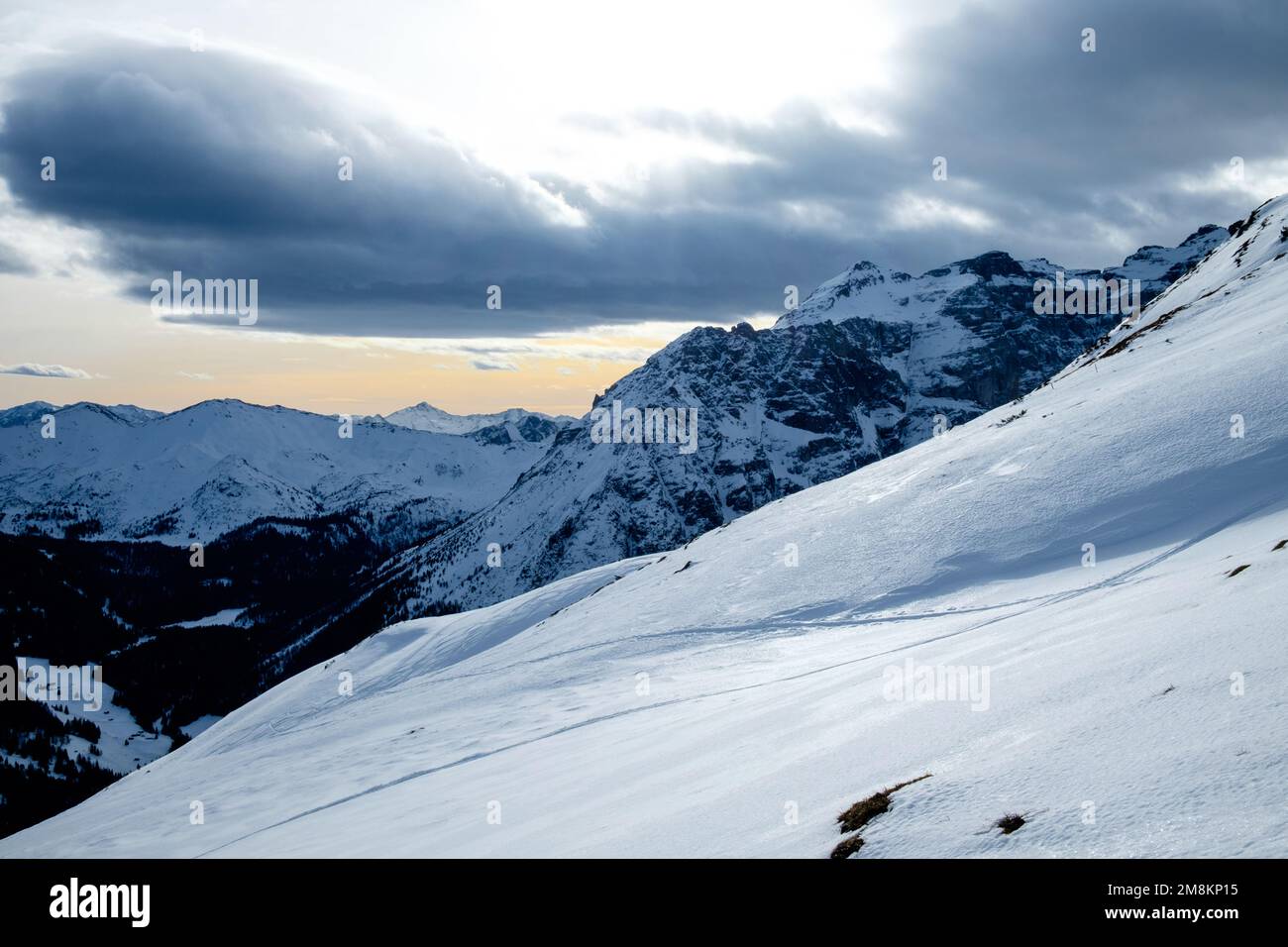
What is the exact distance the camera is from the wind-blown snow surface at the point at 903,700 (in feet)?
28.1

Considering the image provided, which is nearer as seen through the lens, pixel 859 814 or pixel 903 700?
pixel 859 814

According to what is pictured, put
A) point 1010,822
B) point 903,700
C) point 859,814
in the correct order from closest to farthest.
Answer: point 1010,822 < point 859,814 < point 903,700

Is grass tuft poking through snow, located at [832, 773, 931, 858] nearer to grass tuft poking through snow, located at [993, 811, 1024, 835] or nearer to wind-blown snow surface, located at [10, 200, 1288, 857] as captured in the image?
wind-blown snow surface, located at [10, 200, 1288, 857]

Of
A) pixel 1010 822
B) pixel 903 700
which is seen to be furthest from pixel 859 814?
pixel 903 700

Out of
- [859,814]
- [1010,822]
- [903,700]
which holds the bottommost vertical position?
[903,700]

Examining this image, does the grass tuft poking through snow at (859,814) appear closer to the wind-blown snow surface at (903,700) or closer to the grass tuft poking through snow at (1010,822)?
the wind-blown snow surface at (903,700)

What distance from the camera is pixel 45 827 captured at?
143 feet

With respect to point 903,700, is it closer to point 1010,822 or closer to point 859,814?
point 859,814

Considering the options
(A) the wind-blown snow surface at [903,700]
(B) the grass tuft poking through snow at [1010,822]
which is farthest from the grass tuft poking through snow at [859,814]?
(B) the grass tuft poking through snow at [1010,822]

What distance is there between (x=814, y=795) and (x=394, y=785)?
714 inches

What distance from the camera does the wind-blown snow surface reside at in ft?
28.1

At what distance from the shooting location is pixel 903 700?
48.8 ft
